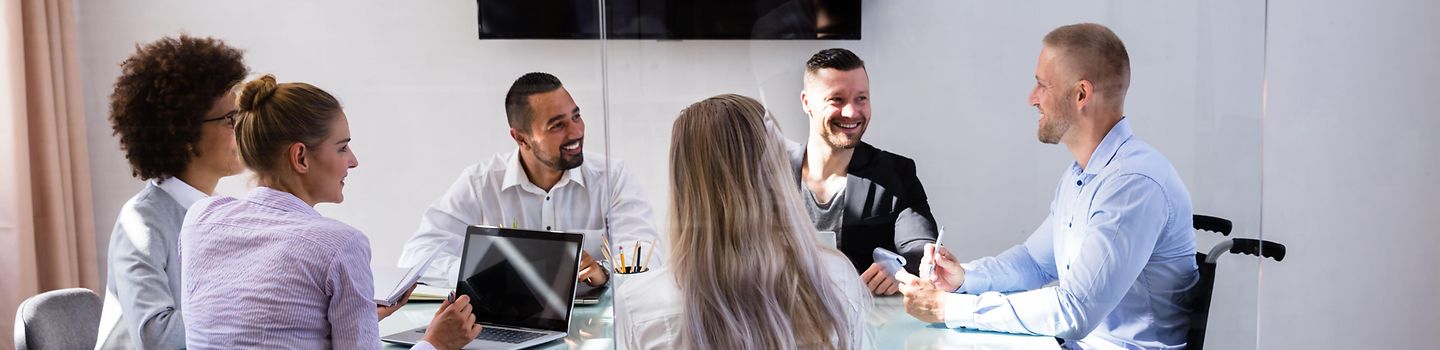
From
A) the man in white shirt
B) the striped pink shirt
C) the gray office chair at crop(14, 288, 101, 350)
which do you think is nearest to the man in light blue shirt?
the man in white shirt

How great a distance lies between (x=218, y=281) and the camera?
1506mm

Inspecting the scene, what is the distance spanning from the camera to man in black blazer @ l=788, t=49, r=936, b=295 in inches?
63.9

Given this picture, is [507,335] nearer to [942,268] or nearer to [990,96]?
[942,268]

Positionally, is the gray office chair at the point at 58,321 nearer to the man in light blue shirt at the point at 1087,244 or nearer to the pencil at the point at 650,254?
the pencil at the point at 650,254

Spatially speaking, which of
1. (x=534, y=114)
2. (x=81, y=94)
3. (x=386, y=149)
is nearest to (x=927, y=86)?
(x=534, y=114)

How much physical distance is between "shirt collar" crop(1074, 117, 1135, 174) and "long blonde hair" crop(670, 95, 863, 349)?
18.5 inches

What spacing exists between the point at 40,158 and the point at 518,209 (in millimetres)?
1366

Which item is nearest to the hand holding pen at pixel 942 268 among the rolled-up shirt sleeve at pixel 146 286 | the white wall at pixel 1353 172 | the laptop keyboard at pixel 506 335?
the laptop keyboard at pixel 506 335

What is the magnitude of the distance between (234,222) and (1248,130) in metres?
1.71

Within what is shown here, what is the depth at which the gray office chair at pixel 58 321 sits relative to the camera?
1.94m

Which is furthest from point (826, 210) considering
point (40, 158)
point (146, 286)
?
point (40, 158)

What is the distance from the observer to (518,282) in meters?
2.06

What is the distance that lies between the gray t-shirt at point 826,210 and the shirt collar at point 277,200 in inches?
30.9

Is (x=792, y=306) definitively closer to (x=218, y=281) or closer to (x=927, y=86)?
(x=927, y=86)
